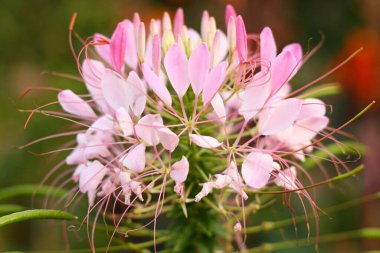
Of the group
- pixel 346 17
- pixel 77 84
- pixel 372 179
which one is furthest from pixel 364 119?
pixel 77 84

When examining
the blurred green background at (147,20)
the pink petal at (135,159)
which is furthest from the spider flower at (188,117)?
the blurred green background at (147,20)

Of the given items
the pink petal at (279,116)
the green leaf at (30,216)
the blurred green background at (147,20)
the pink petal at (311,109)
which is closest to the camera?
the green leaf at (30,216)

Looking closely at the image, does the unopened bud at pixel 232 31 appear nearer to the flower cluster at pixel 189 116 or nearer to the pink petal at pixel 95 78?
the flower cluster at pixel 189 116

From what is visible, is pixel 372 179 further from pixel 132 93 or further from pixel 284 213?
pixel 132 93

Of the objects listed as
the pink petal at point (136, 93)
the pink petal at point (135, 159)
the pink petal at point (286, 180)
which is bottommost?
the pink petal at point (286, 180)

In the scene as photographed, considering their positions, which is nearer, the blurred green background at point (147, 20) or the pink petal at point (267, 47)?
the pink petal at point (267, 47)
